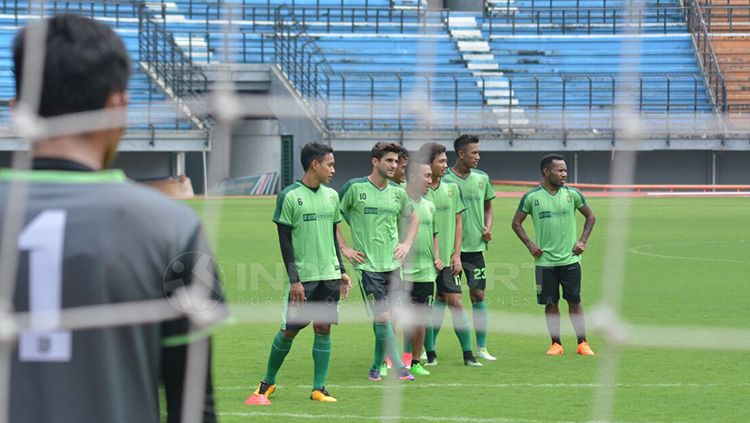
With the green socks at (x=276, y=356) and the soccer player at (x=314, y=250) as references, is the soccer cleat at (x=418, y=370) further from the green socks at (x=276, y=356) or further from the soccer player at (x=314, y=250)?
the green socks at (x=276, y=356)

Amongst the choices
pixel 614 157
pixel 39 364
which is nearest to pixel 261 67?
pixel 614 157

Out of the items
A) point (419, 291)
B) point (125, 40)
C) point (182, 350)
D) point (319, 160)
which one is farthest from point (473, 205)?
point (125, 40)

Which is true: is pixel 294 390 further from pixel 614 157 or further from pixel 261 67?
pixel 614 157

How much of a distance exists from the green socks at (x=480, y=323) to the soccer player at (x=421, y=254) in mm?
539

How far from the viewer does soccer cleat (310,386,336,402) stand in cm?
759

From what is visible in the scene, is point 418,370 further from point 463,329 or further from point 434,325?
point 434,325

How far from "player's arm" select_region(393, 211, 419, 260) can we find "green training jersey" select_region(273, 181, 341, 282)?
86 centimetres

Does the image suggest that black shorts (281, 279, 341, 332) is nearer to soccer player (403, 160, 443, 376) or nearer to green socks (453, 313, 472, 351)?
soccer player (403, 160, 443, 376)

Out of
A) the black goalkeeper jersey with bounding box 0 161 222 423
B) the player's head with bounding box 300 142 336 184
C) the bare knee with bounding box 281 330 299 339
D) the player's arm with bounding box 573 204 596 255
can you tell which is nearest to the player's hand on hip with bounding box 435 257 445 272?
the player's arm with bounding box 573 204 596 255

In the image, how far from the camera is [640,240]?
20328 mm

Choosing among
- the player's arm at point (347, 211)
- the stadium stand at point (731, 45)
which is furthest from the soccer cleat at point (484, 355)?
the stadium stand at point (731, 45)

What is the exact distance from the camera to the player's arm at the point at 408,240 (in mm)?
8719

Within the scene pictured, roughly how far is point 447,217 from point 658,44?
87.6ft

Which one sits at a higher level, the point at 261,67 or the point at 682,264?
the point at 261,67
